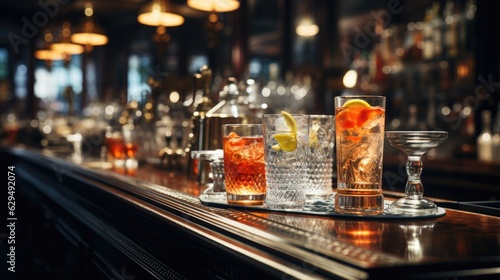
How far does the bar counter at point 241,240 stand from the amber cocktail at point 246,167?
0.28 ft

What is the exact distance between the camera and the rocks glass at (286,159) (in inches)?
55.5

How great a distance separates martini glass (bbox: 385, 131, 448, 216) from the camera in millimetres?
1293

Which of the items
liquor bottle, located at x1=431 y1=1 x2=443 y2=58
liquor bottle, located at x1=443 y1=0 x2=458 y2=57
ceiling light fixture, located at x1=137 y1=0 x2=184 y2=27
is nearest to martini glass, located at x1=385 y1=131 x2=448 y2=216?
ceiling light fixture, located at x1=137 y1=0 x2=184 y2=27

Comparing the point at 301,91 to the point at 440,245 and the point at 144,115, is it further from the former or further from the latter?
the point at 440,245

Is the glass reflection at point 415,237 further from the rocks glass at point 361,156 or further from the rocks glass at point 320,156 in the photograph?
the rocks glass at point 320,156

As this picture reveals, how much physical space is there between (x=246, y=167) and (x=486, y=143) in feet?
9.81

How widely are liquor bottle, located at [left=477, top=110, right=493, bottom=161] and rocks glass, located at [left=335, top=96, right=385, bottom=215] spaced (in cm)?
299

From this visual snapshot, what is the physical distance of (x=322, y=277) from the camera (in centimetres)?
86

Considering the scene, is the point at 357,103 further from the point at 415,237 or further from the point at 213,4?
the point at 213,4

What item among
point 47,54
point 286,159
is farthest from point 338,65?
point 286,159

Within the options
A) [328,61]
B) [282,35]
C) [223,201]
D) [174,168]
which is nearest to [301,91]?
[328,61]

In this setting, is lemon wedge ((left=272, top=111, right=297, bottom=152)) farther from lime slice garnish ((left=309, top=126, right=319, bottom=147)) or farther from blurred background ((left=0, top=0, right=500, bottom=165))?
blurred background ((left=0, top=0, right=500, bottom=165))

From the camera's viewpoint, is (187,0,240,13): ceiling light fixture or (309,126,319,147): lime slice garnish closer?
(309,126,319,147): lime slice garnish

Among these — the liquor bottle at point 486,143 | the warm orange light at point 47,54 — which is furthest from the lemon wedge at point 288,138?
the warm orange light at point 47,54
